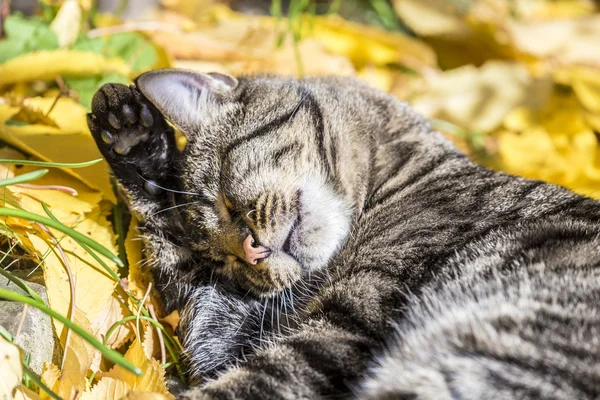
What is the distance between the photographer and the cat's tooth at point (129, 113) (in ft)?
6.16

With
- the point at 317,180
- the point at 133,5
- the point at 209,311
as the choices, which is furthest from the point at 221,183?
the point at 133,5

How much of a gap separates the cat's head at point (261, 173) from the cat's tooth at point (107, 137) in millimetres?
180

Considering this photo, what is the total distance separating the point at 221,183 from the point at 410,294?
0.63 meters

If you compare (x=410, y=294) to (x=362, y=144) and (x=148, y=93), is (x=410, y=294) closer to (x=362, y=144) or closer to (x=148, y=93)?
(x=362, y=144)

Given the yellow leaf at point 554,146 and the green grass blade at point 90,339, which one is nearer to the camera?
the green grass blade at point 90,339

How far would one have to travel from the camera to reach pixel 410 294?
1.59 meters

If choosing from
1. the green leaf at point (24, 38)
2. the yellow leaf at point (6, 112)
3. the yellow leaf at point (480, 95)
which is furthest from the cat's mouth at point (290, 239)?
the yellow leaf at point (480, 95)

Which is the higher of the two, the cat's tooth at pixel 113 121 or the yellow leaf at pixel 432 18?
the cat's tooth at pixel 113 121

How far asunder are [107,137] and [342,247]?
775mm

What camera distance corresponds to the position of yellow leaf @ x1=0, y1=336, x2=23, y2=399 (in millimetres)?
1336

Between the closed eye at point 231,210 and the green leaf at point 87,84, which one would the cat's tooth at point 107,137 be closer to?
the closed eye at point 231,210

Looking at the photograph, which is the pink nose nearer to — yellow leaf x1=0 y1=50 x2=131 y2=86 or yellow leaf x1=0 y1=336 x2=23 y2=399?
yellow leaf x1=0 y1=336 x2=23 y2=399

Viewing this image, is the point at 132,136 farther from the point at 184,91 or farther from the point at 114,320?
the point at 114,320

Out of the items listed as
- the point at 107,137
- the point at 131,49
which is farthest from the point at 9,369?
the point at 131,49
